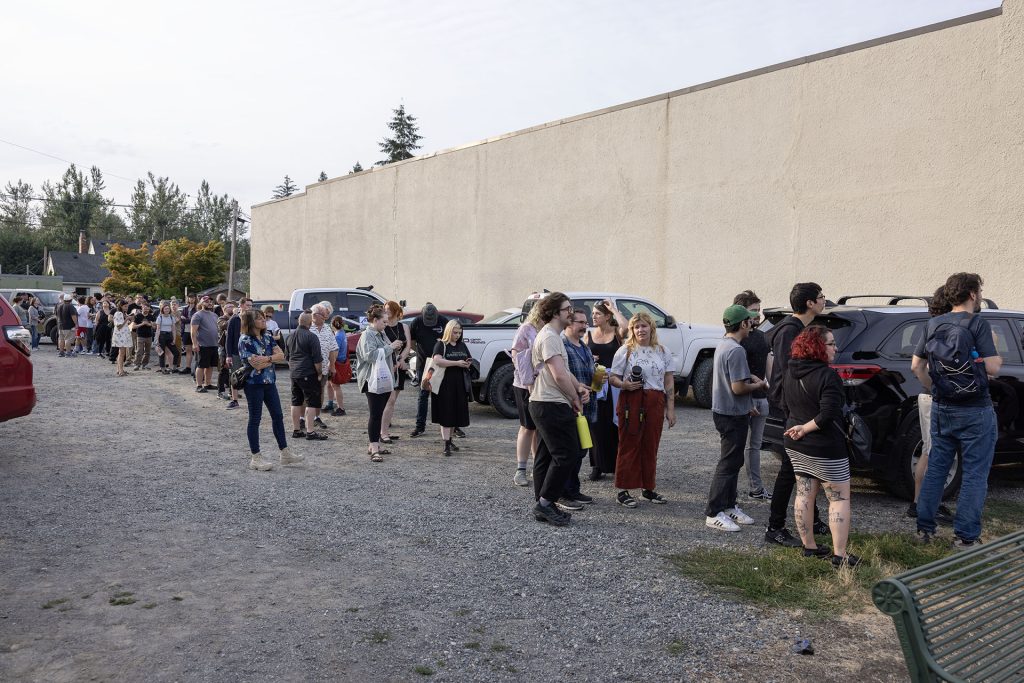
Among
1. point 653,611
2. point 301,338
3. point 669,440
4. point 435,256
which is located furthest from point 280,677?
point 435,256

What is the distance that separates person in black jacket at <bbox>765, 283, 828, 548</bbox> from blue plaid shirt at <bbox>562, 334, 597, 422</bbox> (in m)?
1.58

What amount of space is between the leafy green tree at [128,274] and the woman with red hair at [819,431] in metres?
54.7

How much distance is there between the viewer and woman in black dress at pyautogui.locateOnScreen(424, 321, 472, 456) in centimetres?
916

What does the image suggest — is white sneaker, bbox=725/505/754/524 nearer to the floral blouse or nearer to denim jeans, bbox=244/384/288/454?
denim jeans, bbox=244/384/288/454

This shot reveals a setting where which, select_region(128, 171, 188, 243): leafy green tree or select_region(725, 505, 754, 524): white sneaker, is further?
select_region(128, 171, 188, 243): leafy green tree

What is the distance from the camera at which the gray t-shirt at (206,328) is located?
14852 mm

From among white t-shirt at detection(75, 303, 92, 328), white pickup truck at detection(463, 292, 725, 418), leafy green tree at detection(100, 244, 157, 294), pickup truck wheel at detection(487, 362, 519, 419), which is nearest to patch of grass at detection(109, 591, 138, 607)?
white pickup truck at detection(463, 292, 725, 418)

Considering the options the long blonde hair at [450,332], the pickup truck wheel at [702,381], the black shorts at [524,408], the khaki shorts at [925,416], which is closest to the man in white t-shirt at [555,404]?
the black shorts at [524,408]

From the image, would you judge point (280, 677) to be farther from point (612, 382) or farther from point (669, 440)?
point (669, 440)

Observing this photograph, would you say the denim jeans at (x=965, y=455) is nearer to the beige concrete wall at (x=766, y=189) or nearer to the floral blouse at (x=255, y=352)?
the floral blouse at (x=255, y=352)

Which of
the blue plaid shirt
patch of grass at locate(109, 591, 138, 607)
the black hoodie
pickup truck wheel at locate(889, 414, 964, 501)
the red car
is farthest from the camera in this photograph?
the red car

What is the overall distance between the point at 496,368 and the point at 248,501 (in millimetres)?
5467

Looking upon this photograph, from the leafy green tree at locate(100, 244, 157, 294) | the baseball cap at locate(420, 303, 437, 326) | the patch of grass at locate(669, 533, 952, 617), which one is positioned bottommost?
the patch of grass at locate(669, 533, 952, 617)

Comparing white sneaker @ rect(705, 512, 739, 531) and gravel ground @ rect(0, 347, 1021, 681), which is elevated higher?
white sneaker @ rect(705, 512, 739, 531)
